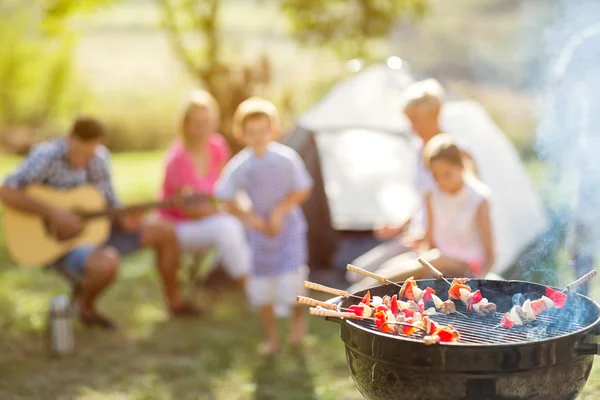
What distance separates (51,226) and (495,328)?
3684 millimetres

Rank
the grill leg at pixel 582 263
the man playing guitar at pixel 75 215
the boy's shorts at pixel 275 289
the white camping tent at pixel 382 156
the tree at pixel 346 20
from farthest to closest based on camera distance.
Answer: the tree at pixel 346 20
the white camping tent at pixel 382 156
the man playing guitar at pixel 75 215
the boy's shorts at pixel 275 289
the grill leg at pixel 582 263

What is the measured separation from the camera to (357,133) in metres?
7.23

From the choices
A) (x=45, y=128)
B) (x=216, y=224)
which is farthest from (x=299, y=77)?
(x=216, y=224)

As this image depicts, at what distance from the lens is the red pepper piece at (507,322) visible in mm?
2814

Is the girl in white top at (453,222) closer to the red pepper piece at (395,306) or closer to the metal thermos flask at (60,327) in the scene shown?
the red pepper piece at (395,306)

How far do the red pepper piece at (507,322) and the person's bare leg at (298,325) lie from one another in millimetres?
2540

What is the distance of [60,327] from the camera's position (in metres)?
5.18

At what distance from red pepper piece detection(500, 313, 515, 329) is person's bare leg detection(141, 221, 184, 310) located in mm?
3423

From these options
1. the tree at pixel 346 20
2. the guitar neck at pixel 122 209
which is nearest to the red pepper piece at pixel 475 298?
the guitar neck at pixel 122 209

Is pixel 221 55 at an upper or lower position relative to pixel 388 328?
upper

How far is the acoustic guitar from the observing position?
5.52 m

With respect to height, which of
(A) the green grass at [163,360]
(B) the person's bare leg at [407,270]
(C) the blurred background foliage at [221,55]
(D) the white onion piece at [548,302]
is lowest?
(A) the green grass at [163,360]

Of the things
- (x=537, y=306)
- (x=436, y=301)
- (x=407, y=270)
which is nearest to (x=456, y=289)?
(x=436, y=301)

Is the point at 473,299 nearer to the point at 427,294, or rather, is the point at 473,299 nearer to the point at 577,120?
the point at 427,294
